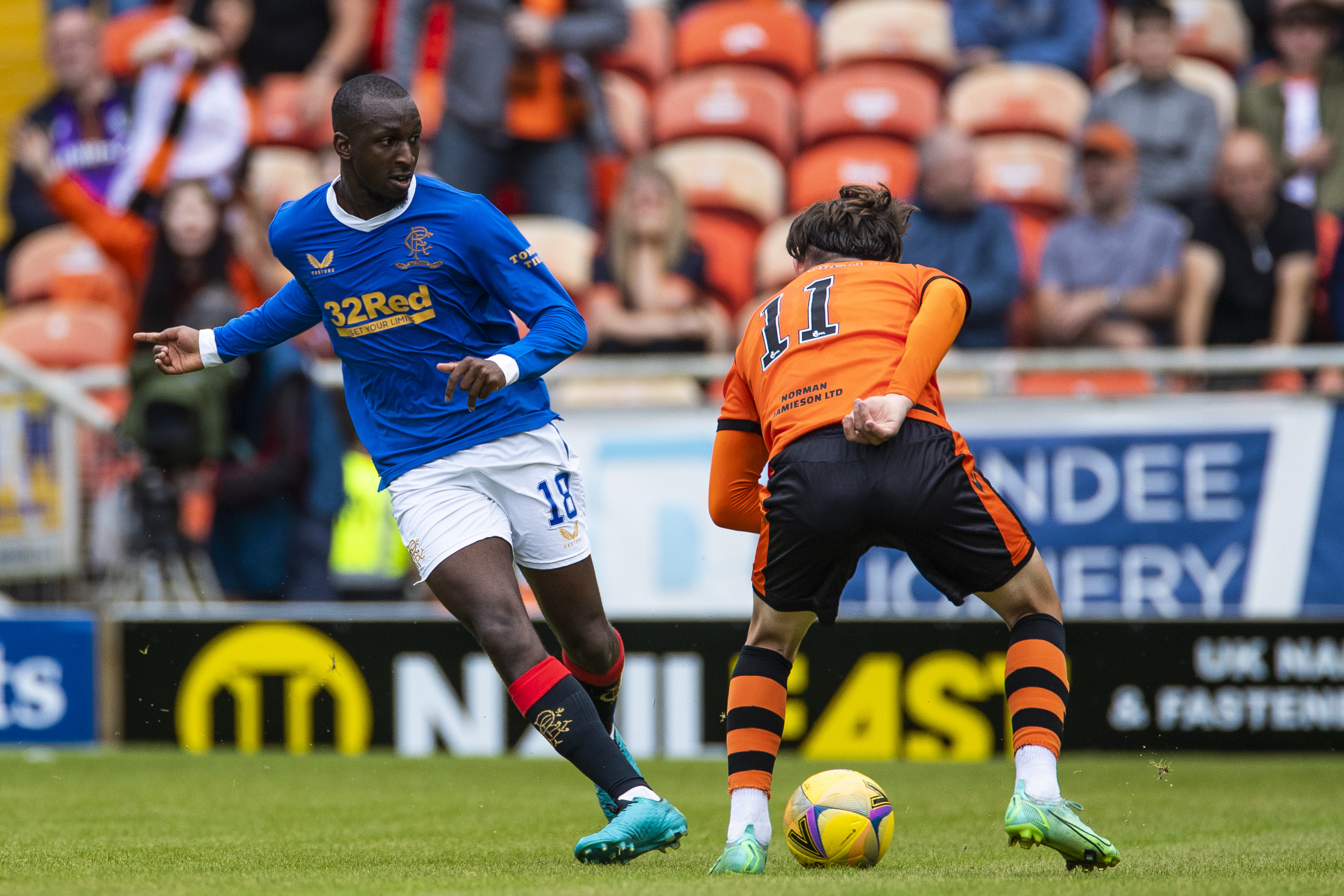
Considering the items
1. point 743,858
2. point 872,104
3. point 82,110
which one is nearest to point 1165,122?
point 872,104

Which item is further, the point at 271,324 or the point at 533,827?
the point at 533,827

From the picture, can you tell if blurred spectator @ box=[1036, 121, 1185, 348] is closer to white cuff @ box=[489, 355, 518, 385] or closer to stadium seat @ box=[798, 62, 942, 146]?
stadium seat @ box=[798, 62, 942, 146]

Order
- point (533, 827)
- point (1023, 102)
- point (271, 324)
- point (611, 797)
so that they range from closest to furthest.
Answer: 1. point (611, 797)
2. point (271, 324)
3. point (533, 827)
4. point (1023, 102)

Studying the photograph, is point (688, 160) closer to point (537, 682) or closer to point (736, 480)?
point (736, 480)

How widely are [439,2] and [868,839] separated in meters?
8.80

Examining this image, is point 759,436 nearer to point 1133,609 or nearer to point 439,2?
point 1133,609

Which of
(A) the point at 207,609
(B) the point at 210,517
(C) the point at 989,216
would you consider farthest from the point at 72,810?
(C) the point at 989,216

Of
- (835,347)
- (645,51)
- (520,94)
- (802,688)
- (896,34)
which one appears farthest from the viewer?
(645,51)

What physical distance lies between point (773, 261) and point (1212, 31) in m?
3.86

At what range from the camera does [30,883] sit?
4.05 metres

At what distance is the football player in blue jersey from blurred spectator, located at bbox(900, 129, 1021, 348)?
5.44m

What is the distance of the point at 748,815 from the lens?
14.0ft

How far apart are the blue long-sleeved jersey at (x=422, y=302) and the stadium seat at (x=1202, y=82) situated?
287 inches

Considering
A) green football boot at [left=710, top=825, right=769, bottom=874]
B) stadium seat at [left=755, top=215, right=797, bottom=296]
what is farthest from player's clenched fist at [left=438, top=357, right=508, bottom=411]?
stadium seat at [left=755, top=215, right=797, bottom=296]
